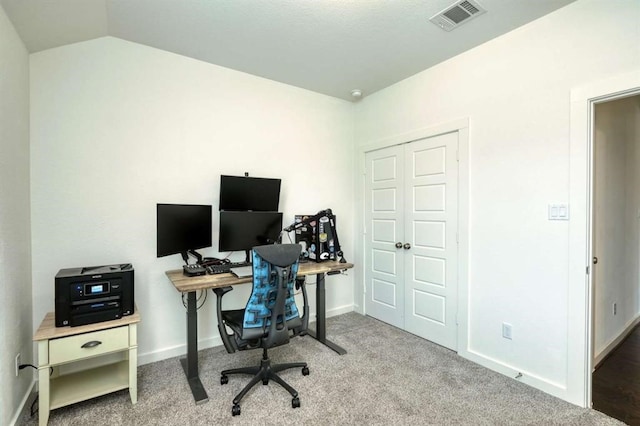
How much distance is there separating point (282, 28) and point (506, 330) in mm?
3063

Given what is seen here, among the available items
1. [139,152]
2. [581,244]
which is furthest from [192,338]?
[581,244]

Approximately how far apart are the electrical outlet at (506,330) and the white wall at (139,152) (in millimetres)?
2331

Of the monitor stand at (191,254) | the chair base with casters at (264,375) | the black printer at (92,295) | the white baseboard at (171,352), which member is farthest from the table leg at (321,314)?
the black printer at (92,295)

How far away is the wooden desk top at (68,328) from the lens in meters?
1.85

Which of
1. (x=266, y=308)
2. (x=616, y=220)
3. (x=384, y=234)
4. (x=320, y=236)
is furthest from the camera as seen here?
(x=384, y=234)

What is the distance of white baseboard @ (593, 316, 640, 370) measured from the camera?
2713 mm

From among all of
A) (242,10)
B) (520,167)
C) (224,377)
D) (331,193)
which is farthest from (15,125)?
(520,167)

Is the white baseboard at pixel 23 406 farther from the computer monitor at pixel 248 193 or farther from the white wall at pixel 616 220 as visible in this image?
the white wall at pixel 616 220

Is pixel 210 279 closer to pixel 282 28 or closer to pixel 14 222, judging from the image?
pixel 14 222

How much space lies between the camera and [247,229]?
9.39 feet

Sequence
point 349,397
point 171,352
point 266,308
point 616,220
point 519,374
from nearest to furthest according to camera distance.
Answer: point 266,308
point 349,397
point 519,374
point 171,352
point 616,220

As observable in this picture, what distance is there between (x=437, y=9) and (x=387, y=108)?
1380 mm

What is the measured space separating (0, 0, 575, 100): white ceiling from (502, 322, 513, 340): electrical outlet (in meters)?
2.40

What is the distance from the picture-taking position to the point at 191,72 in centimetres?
288
